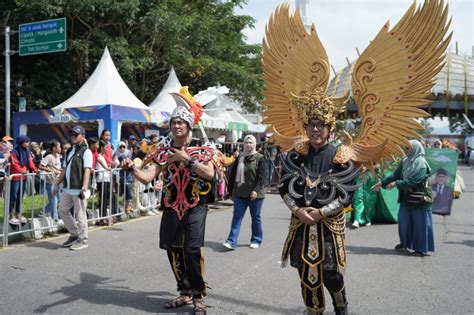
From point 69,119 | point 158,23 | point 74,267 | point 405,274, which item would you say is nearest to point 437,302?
point 405,274

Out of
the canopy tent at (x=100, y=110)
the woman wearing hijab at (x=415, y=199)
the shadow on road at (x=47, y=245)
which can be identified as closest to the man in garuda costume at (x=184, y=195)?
the shadow on road at (x=47, y=245)

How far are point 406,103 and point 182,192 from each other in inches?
81.0

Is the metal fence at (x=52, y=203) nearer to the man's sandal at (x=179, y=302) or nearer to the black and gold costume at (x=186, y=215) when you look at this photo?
the black and gold costume at (x=186, y=215)

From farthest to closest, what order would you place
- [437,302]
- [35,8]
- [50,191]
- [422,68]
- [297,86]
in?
[35,8]
[50,191]
[437,302]
[297,86]
[422,68]

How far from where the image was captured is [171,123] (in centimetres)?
408

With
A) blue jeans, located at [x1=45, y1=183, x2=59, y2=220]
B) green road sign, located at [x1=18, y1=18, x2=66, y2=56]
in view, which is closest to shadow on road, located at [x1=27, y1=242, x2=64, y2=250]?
blue jeans, located at [x1=45, y1=183, x2=59, y2=220]

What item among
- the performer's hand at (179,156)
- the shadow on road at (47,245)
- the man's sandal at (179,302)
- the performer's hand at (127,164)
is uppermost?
the performer's hand at (179,156)

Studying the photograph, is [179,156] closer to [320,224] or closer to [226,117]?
[320,224]

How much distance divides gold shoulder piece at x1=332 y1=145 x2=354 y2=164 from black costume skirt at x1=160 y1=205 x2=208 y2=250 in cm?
137

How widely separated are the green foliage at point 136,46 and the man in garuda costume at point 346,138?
15251mm

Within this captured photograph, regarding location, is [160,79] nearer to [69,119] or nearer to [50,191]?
[69,119]

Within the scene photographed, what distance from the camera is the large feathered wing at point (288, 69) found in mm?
3779

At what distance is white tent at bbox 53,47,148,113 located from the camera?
14.1m

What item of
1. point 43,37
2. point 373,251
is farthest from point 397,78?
point 43,37
